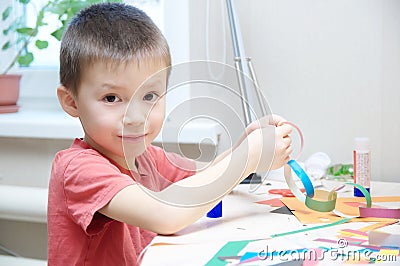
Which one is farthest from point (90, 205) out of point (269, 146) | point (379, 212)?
point (379, 212)

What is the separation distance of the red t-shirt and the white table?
89 millimetres

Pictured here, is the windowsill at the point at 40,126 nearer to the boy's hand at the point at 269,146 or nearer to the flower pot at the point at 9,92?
the flower pot at the point at 9,92

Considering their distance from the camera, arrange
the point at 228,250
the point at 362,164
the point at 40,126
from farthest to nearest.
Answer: the point at 40,126 < the point at 362,164 < the point at 228,250

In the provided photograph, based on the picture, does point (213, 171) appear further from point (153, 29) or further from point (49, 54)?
point (49, 54)

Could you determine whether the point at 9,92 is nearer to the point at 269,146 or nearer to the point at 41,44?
the point at 41,44

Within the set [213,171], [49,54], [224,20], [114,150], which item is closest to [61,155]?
[114,150]

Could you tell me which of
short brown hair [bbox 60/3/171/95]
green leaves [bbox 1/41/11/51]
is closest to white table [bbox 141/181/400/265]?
short brown hair [bbox 60/3/171/95]

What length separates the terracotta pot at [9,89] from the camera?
158 centimetres

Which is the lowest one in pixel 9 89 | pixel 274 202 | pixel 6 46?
pixel 274 202

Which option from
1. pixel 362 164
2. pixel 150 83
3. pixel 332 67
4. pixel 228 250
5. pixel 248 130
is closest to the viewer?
pixel 228 250

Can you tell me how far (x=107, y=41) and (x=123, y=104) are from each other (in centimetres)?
9

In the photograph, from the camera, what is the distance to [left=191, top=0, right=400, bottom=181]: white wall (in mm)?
1186

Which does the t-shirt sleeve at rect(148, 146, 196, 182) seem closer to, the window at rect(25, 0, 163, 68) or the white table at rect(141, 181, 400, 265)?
the white table at rect(141, 181, 400, 265)

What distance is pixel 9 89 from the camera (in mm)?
1596
